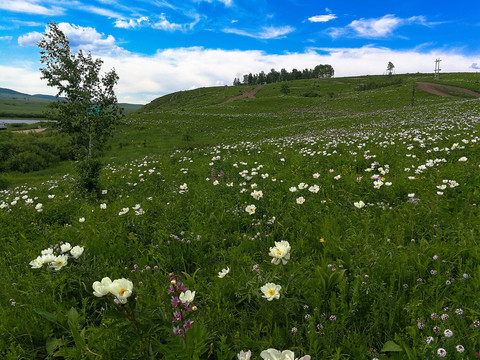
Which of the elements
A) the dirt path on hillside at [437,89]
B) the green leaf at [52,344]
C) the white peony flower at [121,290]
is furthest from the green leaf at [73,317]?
the dirt path on hillside at [437,89]

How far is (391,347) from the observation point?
6.66ft

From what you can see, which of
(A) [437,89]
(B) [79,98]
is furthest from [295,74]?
(B) [79,98]

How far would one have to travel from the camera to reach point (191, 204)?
565 cm

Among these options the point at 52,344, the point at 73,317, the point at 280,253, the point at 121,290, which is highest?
the point at 121,290

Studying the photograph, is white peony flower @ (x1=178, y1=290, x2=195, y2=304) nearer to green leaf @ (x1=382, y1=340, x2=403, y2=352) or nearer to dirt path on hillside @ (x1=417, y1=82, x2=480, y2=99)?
green leaf @ (x1=382, y1=340, x2=403, y2=352)

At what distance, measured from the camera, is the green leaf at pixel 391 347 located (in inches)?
78.4

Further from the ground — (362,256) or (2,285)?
(362,256)

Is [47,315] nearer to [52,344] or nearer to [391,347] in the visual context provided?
[52,344]

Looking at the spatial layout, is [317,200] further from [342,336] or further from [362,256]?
[342,336]

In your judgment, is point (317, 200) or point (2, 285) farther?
point (317, 200)

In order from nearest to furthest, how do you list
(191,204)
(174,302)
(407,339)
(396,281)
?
1. (174,302)
2. (407,339)
3. (396,281)
4. (191,204)

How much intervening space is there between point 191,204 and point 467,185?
Answer: 551cm

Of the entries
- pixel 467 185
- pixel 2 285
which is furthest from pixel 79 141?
pixel 467 185

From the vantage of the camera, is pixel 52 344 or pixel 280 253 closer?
pixel 52 344
